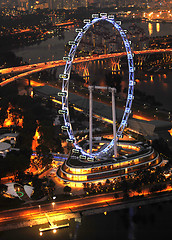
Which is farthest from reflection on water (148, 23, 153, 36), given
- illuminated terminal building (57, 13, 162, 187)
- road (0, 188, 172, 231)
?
road (0, 188, 172, 231)

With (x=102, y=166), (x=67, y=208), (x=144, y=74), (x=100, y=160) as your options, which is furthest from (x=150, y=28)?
(x=67, y=208)

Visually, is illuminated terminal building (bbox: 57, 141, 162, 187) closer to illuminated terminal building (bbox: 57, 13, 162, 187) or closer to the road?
illuminated terminal building (bbox: 57, 13, 162, 187)

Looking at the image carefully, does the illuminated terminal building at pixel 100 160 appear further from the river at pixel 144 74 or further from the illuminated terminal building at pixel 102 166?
the river at pixel 144 74

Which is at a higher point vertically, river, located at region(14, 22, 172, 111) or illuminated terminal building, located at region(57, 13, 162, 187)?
illuminated terminal building, located at region(57, 13, 162, 187)

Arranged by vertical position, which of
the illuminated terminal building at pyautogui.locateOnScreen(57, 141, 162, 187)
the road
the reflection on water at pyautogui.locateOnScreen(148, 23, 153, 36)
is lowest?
the reflection on water at pyautogui.locateOnScreen(148, 23, 153, 36)

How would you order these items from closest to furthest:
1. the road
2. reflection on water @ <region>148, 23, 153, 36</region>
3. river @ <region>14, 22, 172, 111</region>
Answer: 1. the road
2. river @ <region>14, 22, 172, 111</region>
3. reflection on water @ <region>148, 23, 153, 36</region>

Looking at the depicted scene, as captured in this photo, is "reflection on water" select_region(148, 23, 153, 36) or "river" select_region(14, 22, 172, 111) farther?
"reflection on water" select_region(148, 23, 153, 36)

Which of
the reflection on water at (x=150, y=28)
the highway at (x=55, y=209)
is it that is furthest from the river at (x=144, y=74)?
the highway at (x=55, y=209)

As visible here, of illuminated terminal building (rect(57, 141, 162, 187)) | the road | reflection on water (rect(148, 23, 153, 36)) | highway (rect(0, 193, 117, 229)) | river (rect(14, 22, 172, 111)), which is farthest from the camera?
reflection on water (rect(148, 23, 153, 36))
